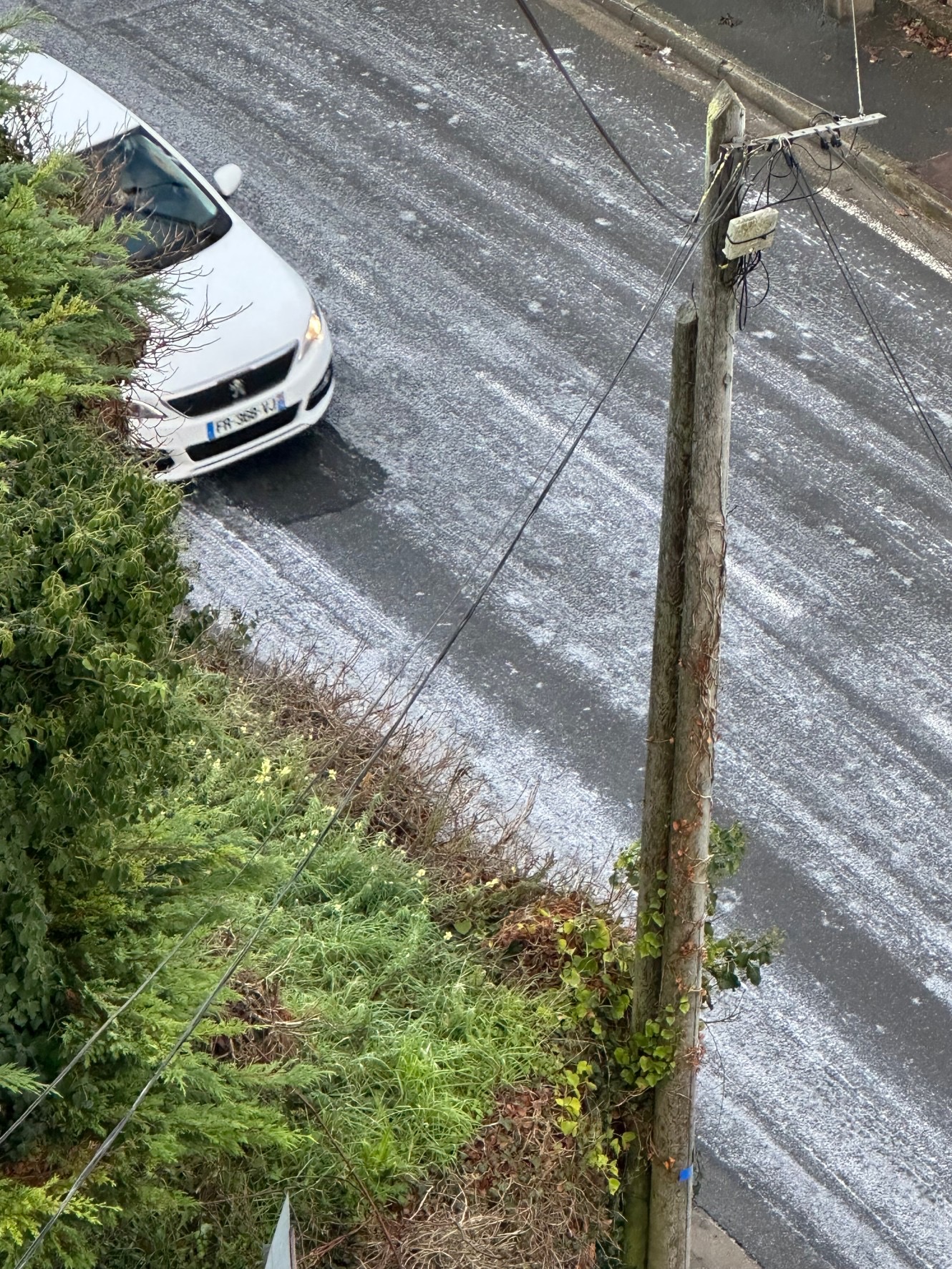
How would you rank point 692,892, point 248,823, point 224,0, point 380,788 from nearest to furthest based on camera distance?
point 692,892
point 248,823
point 380,788
point 224,0

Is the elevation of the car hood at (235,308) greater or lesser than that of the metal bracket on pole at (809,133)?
lesser

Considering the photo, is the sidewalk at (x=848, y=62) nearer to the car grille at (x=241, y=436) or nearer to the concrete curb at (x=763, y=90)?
the concrete curb at (x=763, y=90)

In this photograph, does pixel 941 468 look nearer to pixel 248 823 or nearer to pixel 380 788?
pixel 380 788

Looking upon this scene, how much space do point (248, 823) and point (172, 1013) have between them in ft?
6.96

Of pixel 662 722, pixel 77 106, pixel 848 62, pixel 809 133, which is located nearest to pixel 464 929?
pixel 662 722

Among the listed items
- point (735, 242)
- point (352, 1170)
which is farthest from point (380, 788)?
point (735, 242)

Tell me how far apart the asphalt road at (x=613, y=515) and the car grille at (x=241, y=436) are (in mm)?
308

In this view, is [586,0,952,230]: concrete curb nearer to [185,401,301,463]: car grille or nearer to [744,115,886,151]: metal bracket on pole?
[185,401,301,463]: car grille

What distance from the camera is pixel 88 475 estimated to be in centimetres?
419

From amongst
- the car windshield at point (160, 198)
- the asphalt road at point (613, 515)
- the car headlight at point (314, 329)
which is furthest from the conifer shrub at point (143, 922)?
the car headlight at point (314, 329)

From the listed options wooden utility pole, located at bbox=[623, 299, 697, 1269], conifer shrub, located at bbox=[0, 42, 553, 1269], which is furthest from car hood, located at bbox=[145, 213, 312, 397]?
wooden utility pole, located at bbox=[623, 299, 697, 1269]

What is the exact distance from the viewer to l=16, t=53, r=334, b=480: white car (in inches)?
345

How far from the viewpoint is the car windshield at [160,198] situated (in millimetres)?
9070

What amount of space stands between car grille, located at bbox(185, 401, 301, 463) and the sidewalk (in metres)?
5.46
